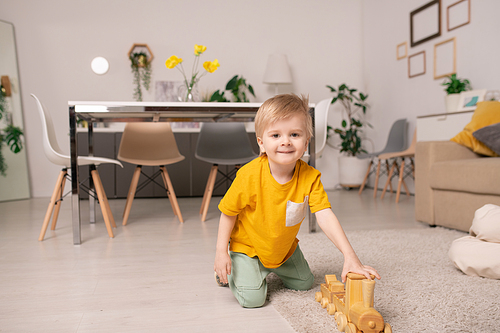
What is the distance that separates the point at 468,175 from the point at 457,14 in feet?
6.79

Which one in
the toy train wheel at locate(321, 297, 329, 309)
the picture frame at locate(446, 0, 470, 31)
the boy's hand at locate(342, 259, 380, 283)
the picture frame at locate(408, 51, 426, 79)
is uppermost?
the picture frame at locate(446, 0, 470, 31)

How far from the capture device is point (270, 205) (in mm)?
1067

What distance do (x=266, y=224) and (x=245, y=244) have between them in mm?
127

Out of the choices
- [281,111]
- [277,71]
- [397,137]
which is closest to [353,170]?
[397,137]

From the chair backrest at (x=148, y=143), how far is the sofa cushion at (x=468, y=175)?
5.42 ft

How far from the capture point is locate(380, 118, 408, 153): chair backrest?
400 centimetres

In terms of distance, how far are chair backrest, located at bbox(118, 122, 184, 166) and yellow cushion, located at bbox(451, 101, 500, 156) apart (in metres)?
1.80

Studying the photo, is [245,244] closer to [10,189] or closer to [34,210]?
[34,210]

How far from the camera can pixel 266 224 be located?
3.56 feet

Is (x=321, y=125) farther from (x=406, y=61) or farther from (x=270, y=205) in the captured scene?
(x=406, y=61)

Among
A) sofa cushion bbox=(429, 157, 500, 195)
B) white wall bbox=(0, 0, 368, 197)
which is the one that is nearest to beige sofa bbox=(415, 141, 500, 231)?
sofa cushion bbox=(429, 157, 500, 195)

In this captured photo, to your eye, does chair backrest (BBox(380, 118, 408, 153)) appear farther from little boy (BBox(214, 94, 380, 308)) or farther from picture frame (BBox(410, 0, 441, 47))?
little boy (BBox(214, 94, 380, 308))

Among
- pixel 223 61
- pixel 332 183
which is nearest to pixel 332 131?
pixel 332 183

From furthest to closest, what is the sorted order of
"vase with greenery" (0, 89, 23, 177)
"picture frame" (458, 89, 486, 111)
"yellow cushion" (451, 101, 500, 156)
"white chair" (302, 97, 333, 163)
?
1. "vase with greenery" (0, 89, 23, 177)
2. "picture frame" (458, 89, 486, 111)
3. "white chair" (302, 97, 333, 163)
4. "yellow cushion" (451, 101, 500, 156)
